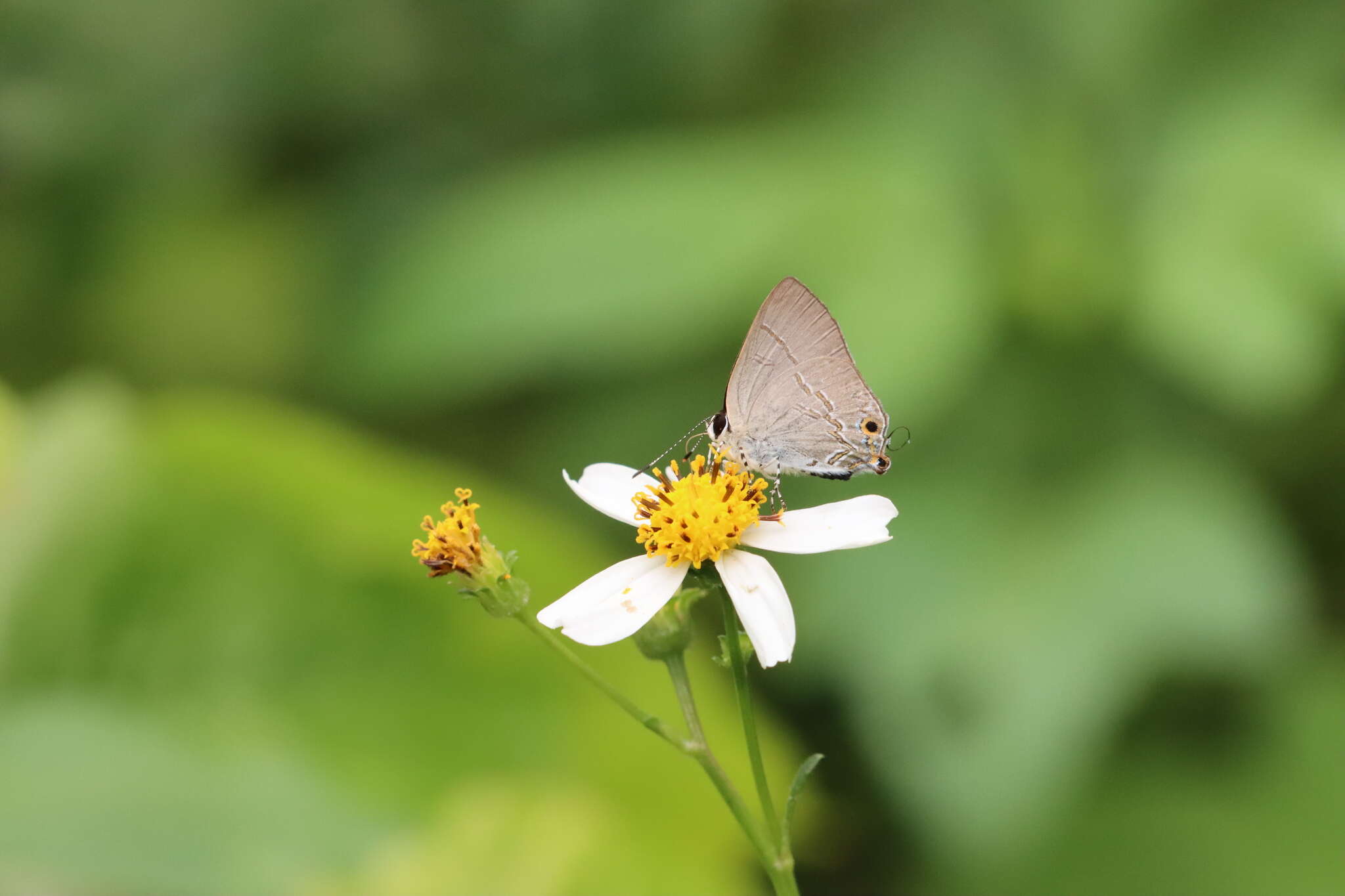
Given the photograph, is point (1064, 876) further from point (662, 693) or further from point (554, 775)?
point (554, 775)

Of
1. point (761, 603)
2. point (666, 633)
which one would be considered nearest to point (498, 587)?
point (666, 633)

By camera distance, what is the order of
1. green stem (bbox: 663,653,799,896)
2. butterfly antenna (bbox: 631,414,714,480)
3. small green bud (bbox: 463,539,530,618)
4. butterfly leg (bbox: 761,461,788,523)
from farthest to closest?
butterfly antenna (bbox: 631,414,714,480), butterfly leg (bbox: 761,461,788,523), small green bud (bbox: 463,539,530,618), green stem (bbox: 663,653,799,896)

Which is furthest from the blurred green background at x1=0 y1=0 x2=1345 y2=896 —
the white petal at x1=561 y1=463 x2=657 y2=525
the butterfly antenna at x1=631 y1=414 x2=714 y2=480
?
the white petal at x1=561 y1=463 x2=657 y2=525

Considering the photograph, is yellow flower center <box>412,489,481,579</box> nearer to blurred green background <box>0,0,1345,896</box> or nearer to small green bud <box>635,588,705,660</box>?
small green bud <box>635,588,705,660</box>

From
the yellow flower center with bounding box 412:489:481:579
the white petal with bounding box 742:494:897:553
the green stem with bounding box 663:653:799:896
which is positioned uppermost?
the yellow flower center with bounding box 412:489:481:579

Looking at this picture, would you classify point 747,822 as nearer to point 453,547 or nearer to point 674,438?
point 453,547

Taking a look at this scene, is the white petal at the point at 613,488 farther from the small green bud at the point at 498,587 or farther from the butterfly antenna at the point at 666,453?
the small green bud at the point at 498,587

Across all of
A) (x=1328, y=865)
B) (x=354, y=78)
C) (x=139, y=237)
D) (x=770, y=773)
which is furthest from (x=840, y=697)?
(x=139, y=237)
